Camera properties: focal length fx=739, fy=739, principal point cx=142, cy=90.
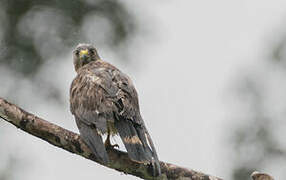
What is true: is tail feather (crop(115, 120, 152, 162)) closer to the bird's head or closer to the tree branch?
the tree branch

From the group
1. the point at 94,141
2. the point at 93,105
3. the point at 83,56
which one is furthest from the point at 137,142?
the point at 83,56

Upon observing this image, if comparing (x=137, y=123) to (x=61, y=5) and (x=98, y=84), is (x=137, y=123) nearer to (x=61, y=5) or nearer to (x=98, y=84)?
(x=98, y=84)

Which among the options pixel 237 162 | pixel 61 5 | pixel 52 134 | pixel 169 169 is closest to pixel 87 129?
pixel 52 134

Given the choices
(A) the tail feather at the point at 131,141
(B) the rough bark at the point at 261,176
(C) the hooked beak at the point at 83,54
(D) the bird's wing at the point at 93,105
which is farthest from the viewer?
(C) the hooked beak at the point at 83,54

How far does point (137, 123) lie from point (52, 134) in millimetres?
633

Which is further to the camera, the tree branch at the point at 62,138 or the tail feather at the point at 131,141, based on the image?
the tree branch at the point at 62,138

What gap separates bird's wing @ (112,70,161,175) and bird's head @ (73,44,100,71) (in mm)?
1134

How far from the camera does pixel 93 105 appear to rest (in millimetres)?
5574

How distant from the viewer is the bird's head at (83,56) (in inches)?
272

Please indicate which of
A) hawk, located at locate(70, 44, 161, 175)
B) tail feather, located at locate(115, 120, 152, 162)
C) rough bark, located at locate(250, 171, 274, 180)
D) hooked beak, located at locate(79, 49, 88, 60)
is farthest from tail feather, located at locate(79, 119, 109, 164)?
hooked beak, located at locate(79, 49, 88, 60)

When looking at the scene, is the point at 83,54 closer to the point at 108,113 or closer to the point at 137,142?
the point at 108,113

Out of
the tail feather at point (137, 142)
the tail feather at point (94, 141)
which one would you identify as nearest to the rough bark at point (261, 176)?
the tail feather at point (137, 142)

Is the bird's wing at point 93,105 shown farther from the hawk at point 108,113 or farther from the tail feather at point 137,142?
the tail feather at point 137,142

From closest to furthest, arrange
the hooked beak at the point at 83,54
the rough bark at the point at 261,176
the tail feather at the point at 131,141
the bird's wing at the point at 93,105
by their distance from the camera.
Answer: the rough bark at the point at 261,176 → the tail feather at the point at 131,141 → the bird's wing at the point at 93,105 → the hooked beak at the point at 83,54
